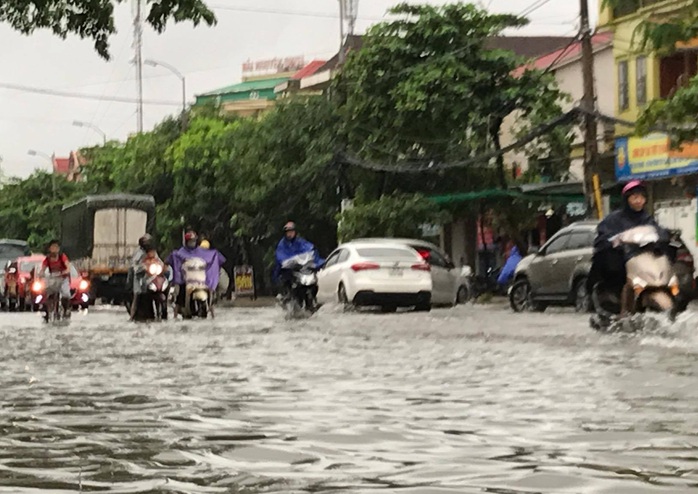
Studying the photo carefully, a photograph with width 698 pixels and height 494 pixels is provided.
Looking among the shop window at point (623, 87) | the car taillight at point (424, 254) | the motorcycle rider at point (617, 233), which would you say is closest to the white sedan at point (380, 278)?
the car taillight at point (424, 254)

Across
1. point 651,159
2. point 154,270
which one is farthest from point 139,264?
point 651,159

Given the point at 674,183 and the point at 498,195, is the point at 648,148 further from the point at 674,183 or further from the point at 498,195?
the point at 498,195

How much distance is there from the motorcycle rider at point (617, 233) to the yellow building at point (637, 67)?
2144cm

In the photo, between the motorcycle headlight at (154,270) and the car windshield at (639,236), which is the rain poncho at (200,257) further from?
the car windshield at (639,236)

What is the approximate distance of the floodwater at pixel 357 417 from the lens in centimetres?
590

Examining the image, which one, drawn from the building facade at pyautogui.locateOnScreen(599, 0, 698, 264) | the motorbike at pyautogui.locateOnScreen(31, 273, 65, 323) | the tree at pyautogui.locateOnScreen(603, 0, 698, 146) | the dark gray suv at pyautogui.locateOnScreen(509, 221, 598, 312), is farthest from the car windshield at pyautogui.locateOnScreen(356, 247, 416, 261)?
the building facade at pyautogui.locateOnScreen(599, 0, 698, 264)

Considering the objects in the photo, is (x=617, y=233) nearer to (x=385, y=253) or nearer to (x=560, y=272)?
(x=560, y=272)

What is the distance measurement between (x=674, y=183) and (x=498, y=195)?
195 inches

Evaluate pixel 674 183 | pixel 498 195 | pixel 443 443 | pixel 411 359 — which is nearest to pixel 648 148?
pixel 674 183

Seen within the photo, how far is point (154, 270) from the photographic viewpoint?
25.5 metres

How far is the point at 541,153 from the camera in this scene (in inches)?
1839

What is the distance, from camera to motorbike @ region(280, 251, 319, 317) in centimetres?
2495

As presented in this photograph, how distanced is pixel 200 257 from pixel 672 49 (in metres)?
9.13

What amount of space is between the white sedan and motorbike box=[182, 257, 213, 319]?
364cm
